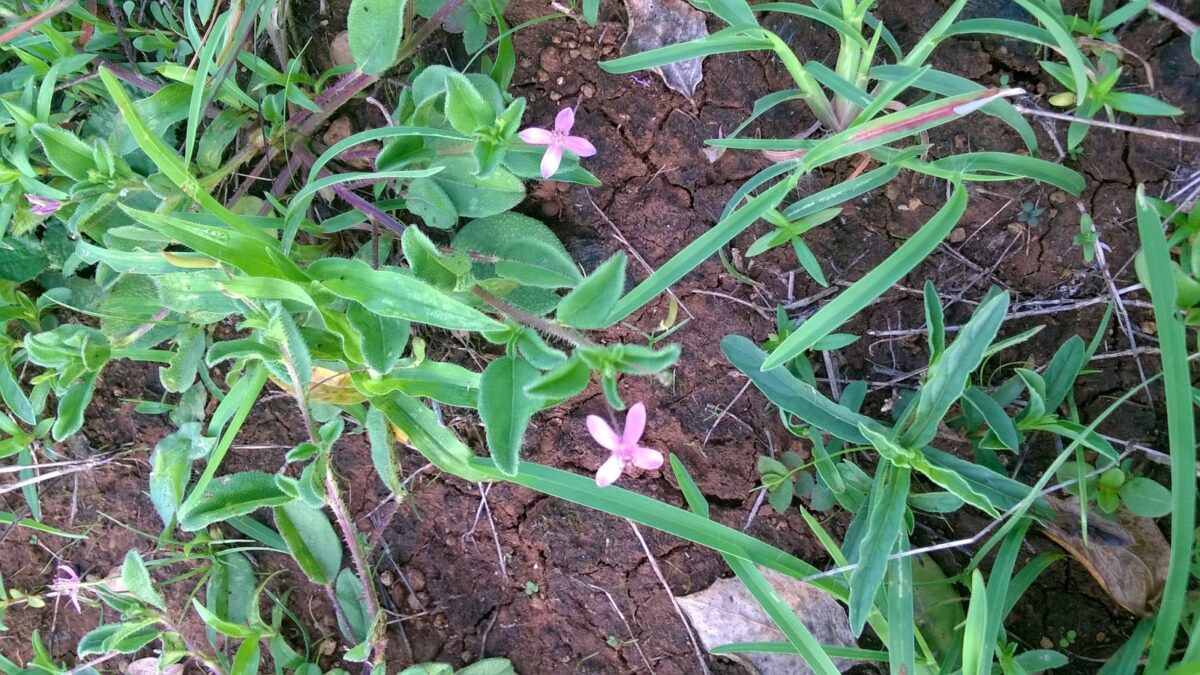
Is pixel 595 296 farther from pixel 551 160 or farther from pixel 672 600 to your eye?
pixel 672 600

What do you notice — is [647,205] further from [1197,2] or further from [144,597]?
[144,597]

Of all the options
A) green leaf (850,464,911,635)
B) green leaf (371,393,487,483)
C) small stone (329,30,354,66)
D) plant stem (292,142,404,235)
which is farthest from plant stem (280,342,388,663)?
green leaf (850,464,911,635)

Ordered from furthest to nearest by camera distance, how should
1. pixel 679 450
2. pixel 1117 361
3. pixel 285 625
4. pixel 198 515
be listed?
pixel 285 625 < pixel 679 450 < pixel 1117 361 < pixel 198 515

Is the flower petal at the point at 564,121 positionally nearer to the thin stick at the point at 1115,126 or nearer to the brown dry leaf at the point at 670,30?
the brown dry leaf at the point at 670,30

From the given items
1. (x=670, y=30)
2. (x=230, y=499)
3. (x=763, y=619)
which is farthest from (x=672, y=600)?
(x=670, y=30)

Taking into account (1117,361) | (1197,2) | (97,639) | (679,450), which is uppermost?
(1197,2)

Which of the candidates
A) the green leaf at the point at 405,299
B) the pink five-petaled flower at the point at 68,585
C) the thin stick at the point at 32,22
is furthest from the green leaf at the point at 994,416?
the pink five-petaled flower at the point at 68,585

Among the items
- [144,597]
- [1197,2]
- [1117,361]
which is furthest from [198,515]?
[1197,2]
